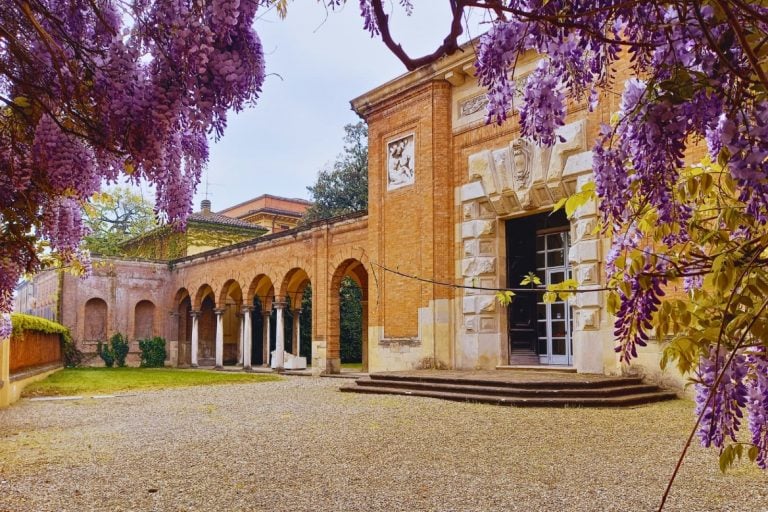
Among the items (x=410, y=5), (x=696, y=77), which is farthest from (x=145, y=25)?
(x=696, y=77)

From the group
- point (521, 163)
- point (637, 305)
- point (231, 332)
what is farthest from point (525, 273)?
point (231, 332)

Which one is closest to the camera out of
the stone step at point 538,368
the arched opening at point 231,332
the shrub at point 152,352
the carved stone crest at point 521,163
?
the stone step at point 538,368

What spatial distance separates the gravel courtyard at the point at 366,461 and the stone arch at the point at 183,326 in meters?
18.6

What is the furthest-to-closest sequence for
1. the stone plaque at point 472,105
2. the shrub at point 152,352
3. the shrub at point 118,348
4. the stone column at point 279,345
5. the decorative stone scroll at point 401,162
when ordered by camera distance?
the shrub at point 152,352
the shrub at point 118,348
the stone column at point 279,345
the decorative stone scroll at point 401,162
the stone plaque at point 472,105

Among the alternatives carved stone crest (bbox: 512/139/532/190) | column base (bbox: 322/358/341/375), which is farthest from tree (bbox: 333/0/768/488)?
column base (bbox: 322/358/341/375)

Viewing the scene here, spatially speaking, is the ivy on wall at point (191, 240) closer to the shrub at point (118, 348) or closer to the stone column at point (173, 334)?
the stone column at point (173, 334)

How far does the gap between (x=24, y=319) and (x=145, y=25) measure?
13.6 m

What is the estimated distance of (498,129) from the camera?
1316 centimetres

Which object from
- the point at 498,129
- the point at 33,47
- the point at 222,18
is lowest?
the point at 222,18

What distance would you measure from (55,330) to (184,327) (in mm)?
7948

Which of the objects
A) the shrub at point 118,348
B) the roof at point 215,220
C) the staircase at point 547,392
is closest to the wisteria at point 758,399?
the staircase at point 547,392

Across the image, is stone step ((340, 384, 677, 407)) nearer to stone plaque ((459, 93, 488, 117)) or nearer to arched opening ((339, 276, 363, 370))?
stone plaque ((459, 93, 488, 117))

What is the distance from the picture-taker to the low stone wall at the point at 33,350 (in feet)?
A: 42.3

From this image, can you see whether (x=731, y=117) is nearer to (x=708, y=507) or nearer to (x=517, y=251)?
(x=708, y=507)
